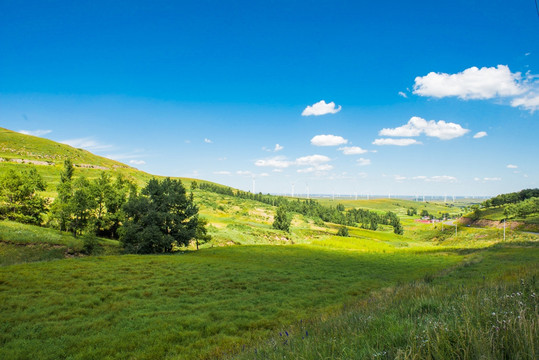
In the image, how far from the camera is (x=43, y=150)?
550 feet

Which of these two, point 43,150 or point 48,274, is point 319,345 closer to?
point 48,274


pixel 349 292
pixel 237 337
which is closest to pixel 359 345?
pixel 237 337

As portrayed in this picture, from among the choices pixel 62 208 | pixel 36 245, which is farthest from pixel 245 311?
pixel 62 208

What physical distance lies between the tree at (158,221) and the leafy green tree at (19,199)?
20955mm

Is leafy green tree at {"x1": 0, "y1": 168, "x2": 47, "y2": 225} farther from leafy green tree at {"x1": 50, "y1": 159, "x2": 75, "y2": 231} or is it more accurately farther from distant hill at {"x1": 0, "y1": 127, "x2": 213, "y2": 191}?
distant hill at {"x1": 0, "y1": 127, "x2": 213, "y2": 191}

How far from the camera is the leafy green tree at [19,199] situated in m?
48.7

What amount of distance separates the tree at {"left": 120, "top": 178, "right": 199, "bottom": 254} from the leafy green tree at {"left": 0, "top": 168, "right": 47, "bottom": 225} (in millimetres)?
20955

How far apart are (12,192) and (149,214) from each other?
2893 centimetres

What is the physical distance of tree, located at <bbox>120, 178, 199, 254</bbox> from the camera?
46.2m

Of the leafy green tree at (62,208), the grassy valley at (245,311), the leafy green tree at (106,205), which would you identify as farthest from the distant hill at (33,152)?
the grassy valley at (245,311)

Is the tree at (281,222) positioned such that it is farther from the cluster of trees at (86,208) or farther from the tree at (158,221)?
the cluster of trees at (86,208)

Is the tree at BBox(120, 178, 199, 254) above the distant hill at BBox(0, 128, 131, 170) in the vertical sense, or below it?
below

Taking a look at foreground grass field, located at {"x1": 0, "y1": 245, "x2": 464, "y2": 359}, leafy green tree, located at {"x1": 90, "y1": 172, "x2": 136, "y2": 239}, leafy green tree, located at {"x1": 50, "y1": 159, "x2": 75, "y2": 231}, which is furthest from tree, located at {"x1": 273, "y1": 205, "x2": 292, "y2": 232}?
leafy green tree, located at {"x1": 50, "y1": 159, "x2": 75, "y2": 231}

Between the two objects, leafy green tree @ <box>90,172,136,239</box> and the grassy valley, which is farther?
leafy green tree @ <box>90,172,136,239</box>
